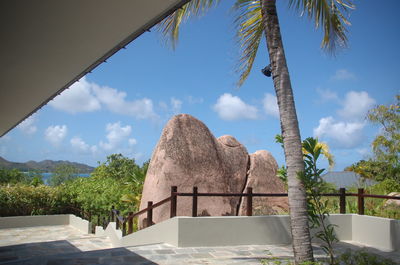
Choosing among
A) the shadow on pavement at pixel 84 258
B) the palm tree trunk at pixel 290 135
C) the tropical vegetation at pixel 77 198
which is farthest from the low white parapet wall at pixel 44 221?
the palm tree trunk at pixel 290 135

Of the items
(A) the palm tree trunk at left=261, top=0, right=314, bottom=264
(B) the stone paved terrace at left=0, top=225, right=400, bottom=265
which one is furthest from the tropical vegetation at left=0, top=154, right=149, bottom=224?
(A) the palm tree trunk at left=261, top=0, right=314, bottom=264

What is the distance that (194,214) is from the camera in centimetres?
712

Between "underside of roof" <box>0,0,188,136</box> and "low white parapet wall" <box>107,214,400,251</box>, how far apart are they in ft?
11.8

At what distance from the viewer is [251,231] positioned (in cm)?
729

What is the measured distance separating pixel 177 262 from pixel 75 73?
334 cm

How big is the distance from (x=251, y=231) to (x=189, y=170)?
8.84 ft

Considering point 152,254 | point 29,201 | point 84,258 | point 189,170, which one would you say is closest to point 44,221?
point 29,201

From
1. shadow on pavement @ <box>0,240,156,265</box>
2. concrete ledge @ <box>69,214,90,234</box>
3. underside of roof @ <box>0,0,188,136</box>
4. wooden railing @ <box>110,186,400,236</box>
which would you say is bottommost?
concrete ledge @ <box>69,214,90,234</box>

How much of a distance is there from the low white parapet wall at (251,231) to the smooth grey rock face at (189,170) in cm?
160

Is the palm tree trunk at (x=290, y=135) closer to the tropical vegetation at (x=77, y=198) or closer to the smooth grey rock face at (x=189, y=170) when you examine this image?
the smooth grey rock face at (x=189, y=170)

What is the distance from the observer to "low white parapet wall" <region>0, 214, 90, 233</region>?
12.5 meters

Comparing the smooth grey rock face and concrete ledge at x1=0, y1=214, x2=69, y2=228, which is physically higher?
the smooth grey rock face

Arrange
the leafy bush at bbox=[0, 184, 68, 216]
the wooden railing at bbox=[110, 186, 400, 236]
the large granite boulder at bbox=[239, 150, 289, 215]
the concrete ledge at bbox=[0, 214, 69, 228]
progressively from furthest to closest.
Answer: the leafy bush at bbox=[0, 184, 68, 216] → the concrete ledge at bbox=[0, 214, 69, 228] → the large granite boulder at bbox=[239, 150, 289, 215] → the wooden railing at bbox=[110, 186, 400, 236]

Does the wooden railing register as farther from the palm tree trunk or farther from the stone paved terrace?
the palm tree trunk
